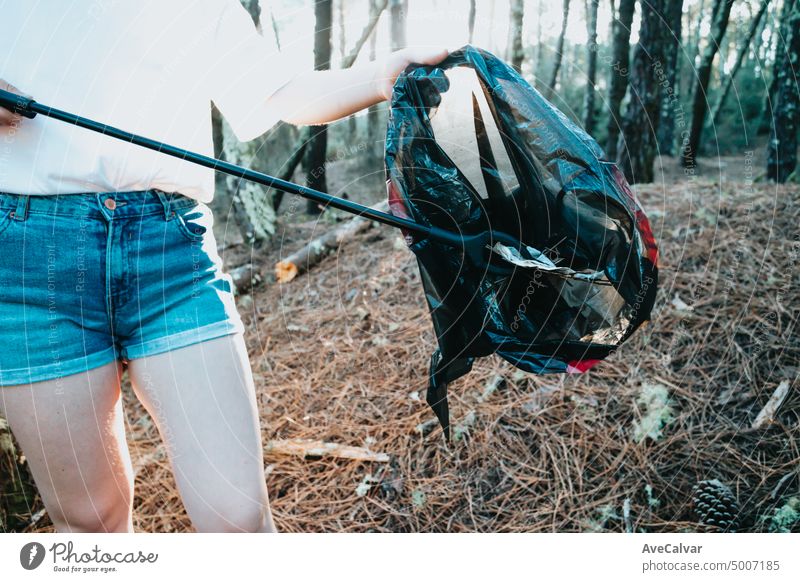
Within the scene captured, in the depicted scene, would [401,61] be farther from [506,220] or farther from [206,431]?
[206,431]

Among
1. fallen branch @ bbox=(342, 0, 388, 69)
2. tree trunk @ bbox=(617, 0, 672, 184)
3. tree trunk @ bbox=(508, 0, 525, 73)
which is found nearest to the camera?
tree trunk @ bbox=(508, 0, 525, 73)

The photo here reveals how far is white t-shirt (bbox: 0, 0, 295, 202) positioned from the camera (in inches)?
28.2

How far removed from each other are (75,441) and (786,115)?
3.32 m

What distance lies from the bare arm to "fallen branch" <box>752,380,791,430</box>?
100 cm

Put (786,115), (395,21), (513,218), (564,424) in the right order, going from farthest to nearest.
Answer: (786,115) → (395,21) → (564,424) → (513,218)

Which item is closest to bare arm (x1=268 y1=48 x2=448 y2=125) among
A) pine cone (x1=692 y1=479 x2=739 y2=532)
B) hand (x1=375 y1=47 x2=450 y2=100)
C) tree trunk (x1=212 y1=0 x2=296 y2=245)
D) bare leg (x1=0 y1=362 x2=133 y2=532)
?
hand (x1=375 y1=47 x2=450 y2=100)

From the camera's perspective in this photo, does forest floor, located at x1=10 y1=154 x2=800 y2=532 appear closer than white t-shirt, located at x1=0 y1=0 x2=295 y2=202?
No

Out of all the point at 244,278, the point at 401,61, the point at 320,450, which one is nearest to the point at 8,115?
the point at 401,61

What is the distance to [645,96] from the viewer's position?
306 centimetres

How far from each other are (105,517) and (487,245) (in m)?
0.74

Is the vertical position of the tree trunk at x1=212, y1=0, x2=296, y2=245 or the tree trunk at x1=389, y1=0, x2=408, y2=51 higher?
the tree trunk at x1=389, y1=0, x2=408, y2=51

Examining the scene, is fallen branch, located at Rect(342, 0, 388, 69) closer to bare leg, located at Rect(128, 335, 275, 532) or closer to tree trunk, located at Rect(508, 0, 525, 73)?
tree trunk, located at Rect(508, 0, 525, 73)

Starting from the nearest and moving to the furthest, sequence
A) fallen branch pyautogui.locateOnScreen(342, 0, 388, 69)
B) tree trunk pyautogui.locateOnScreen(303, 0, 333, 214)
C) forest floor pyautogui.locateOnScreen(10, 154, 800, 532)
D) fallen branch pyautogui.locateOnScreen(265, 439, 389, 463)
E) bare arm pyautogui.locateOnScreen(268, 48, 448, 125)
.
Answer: bare arm pyautogui.locateOnScreen(268, 48, 448, 125) → forest floor pyautogui.locateOnScreen(10, 154, 800, 532) → fallen branch pyautogui.locateOnScreen(265, 439, 389, 463) → fallen branch pyautogui.locateOnScreen(342, 0, 388, 69) → tree trunk pyautogui.locateOnScreen(303, 0, 333, 214)
